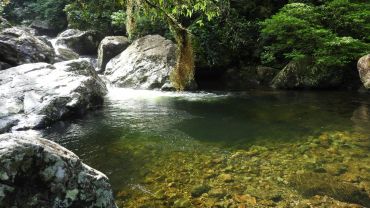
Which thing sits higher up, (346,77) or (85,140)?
(346,77)

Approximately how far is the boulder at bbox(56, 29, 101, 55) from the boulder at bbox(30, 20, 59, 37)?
5.87 meters

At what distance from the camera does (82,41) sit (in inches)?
790

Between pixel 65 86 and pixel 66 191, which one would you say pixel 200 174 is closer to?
pixel 66 191

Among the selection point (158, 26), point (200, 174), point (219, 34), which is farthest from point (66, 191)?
point (158, 26)

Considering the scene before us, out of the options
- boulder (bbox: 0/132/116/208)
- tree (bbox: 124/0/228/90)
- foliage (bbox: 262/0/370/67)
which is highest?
foliage (bbox: 262/0/370/67)

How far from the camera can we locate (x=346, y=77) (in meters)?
14.0

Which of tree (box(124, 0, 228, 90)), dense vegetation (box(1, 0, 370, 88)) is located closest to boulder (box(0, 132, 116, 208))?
tree (box(124, 0, 228, 90))

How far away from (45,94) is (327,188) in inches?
294

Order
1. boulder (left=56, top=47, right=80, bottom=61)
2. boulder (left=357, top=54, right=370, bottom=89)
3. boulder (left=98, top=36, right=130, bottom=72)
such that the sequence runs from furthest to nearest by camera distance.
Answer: boulder (left=98, top=36, right=130, bottom=72) → boulder (left=56, top=47, right=80, bottom=61) → boulder (left=357, top=54, right=370, bottom=89)

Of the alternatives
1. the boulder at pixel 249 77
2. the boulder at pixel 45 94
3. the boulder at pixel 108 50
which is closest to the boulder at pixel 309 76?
the boulder at pixel 249 77

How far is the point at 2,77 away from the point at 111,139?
4878 millimetres

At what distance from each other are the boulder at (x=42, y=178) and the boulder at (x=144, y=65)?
35.7 feet

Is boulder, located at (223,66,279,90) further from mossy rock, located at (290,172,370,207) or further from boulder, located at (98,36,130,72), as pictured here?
mossy rock, located at (290,172,370,207)

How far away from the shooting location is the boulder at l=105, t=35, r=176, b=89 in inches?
567
